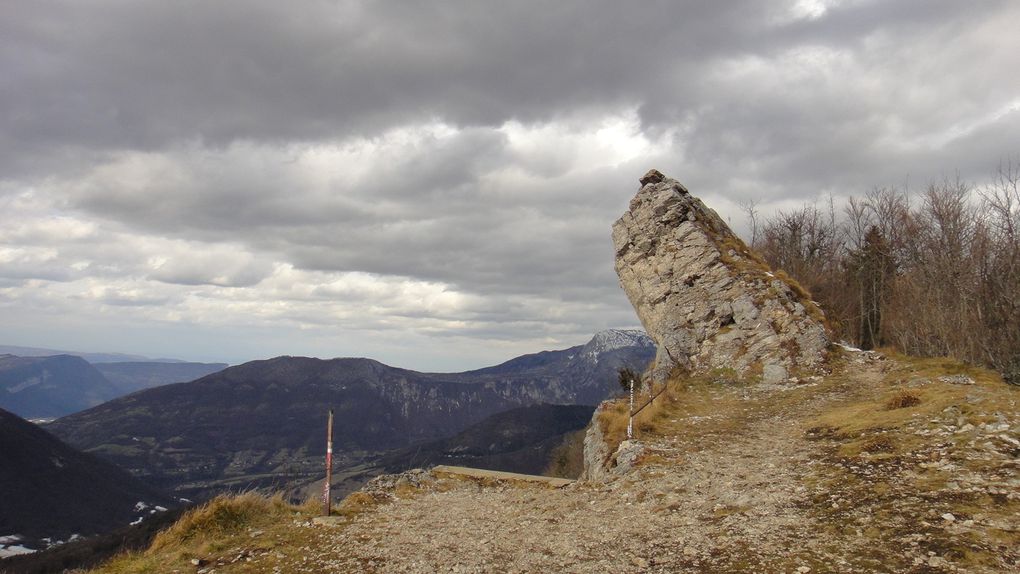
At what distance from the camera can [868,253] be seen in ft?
197

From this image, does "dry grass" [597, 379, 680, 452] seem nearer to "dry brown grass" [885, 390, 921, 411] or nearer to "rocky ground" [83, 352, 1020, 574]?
"rocky ground" [83, 352, 1020, 574]

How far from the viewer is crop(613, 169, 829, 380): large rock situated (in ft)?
108

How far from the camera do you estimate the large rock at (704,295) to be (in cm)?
3281

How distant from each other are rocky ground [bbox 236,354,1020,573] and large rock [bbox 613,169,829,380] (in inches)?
448

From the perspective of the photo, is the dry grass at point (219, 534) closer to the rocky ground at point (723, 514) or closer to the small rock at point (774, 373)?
the rocky ground at point (723, 514)

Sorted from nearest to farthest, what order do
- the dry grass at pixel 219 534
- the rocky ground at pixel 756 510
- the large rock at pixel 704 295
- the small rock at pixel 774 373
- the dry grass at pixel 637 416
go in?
1. the rocky ground at pixel 756 510
2. the dry grass at pixel 219 534
3. the dry grass at pixel 637 416
4. the small rock at pixel 774 373
5. the large rock at pixel 704 295

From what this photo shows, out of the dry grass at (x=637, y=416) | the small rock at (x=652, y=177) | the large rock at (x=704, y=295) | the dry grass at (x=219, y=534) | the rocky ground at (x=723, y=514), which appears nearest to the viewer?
the rocky ground at (x=723, y=514)

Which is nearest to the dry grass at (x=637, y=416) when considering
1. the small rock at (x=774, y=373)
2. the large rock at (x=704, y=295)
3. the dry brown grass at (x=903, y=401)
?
the small rock at (x=774, y=373)

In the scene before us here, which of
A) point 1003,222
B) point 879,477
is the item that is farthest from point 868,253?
point 879,477

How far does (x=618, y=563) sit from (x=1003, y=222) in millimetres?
54014

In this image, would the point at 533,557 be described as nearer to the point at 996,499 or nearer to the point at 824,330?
the point at 996,499

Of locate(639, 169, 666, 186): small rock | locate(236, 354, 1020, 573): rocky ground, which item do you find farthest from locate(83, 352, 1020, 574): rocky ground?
locate(639, 169, 666, 186): small rock

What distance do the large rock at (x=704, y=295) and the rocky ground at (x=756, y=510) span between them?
1137 centimetres

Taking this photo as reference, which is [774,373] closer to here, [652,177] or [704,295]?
[704,295]
